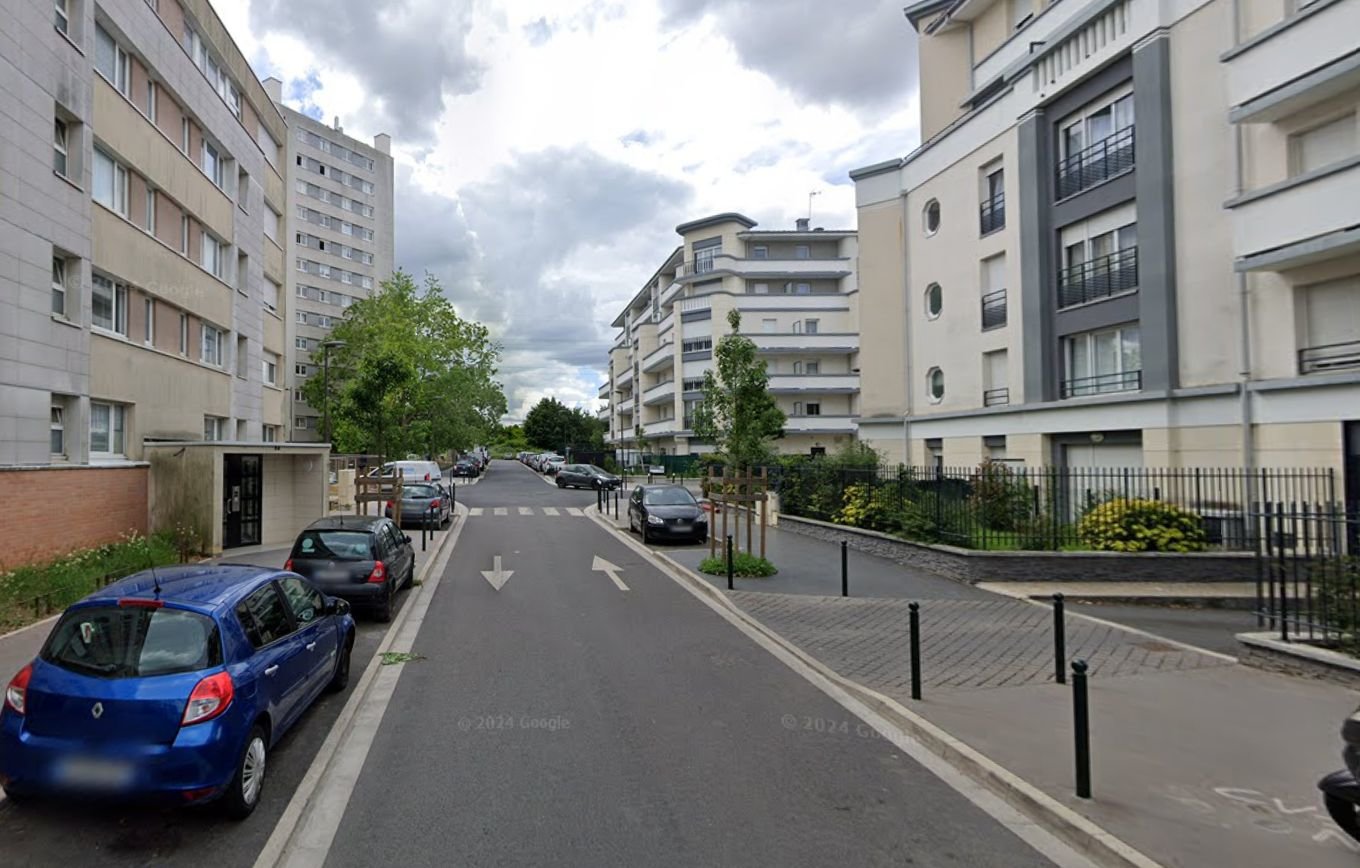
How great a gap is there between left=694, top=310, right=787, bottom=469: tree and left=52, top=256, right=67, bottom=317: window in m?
12.3

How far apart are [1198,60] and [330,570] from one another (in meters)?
20.3

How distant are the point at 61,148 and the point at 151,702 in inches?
605

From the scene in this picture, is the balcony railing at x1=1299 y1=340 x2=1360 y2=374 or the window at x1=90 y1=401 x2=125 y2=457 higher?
the balcony railing at x1=1299 y1=340 x2=1360 y2=374

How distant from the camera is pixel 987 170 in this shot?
80.6ft

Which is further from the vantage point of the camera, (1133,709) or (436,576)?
(436,576)

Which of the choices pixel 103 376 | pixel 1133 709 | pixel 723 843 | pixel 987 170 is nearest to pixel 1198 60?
pixel 987 170

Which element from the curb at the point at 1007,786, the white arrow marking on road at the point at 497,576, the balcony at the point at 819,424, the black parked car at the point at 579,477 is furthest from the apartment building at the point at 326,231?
the curb at the point at 1007,786

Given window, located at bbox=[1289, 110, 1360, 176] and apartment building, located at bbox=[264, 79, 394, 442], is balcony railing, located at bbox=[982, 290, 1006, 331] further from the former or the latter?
apartment building, located at bbox=[264, 79, 394, 442]

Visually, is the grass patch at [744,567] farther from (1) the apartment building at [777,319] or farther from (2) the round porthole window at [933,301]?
(1) the apartment building at [777,319]

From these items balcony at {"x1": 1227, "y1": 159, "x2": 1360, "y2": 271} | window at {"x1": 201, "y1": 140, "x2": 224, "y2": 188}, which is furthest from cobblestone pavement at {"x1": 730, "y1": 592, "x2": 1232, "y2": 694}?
window at {"x1": 201, "y1": 140, "x2": 224, "y2": 188}

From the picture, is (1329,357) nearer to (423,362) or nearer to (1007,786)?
(1007,786)

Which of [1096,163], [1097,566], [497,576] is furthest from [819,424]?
[497,576]

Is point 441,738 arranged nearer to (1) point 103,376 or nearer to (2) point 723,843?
(2) point 723,843

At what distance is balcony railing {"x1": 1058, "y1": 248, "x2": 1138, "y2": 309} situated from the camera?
19.5m
